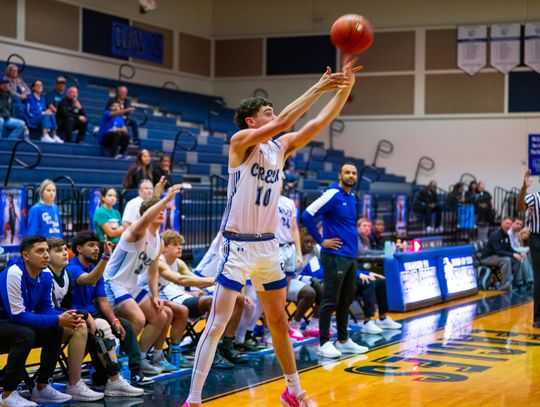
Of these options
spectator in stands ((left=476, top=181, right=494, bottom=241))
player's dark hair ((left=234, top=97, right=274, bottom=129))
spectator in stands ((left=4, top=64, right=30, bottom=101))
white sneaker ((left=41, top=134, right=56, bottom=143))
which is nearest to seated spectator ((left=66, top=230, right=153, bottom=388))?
player's dark hair ((left=234, top=97, right=274, bottom=129))

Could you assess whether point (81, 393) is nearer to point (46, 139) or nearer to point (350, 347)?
point (350, 347)

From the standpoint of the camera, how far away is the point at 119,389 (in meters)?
6.98

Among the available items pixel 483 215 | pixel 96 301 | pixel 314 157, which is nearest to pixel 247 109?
→ pixel 96 301

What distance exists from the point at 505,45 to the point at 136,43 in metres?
9.91

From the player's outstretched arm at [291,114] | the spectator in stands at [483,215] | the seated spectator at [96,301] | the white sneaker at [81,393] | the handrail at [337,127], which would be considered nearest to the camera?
the player's outstretched arm at [291,114]

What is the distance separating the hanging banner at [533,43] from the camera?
79.0 feet

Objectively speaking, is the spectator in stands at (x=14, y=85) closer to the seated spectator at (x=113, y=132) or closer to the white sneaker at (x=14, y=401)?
the seated spectator at (x=113, y=132)

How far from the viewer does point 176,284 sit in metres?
8.38

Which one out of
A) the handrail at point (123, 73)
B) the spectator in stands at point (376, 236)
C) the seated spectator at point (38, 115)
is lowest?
the spectator in stands at point (376, 236)

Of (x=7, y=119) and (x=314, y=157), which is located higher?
(x=7, y=119)

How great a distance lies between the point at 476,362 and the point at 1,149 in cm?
875

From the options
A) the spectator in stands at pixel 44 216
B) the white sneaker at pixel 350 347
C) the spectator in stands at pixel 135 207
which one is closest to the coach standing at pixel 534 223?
the white sneaker at pixel 350 347

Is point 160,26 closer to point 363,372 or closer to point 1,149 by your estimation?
point 1,149

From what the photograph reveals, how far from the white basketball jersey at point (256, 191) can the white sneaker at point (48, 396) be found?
1.99 m
